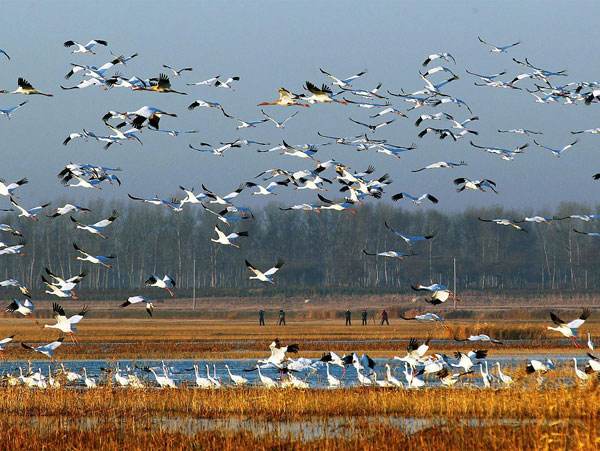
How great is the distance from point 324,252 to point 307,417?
438ft

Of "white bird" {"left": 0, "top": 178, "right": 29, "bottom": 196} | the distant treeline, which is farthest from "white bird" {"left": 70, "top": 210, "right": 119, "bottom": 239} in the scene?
the distant treeline

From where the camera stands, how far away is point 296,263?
154125 mm

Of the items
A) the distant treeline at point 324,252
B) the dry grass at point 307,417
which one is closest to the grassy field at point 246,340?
the dry grass at point 307,417

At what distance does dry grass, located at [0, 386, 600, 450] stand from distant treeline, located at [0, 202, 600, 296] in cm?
11427

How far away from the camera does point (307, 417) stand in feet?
77.6

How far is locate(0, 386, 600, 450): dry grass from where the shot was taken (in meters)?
19.1

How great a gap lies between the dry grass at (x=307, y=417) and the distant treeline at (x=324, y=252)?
11427 cm

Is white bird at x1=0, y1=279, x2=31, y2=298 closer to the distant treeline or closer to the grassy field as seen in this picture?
the grassy field

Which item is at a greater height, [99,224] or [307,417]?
[99,224]

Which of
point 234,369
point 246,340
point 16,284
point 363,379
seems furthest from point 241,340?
point 363,379

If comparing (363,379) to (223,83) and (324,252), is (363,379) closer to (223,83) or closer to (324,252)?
(223,83)

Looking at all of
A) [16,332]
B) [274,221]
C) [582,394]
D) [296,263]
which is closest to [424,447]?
[582,394]

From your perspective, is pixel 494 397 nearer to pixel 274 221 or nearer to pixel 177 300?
pixel 177 300

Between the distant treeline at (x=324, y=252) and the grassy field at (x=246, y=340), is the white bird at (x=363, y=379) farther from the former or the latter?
the distant treeline at (x=324, y=252)
